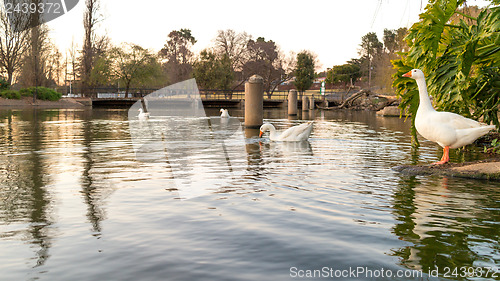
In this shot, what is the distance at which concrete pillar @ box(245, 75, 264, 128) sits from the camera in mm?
20922

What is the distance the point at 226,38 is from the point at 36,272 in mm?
78424

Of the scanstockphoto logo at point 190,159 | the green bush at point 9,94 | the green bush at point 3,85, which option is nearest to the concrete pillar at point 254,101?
the scanstockphoto logo at point 190,159

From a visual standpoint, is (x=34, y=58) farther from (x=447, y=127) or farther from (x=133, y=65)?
(x=447, y=127)

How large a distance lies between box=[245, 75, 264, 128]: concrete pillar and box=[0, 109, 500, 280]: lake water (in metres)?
10.8

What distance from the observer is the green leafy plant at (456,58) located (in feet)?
29.3

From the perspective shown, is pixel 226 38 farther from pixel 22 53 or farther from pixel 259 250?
pixel 259 250

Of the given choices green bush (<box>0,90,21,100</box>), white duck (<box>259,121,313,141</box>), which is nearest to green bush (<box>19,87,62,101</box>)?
green bush (<box>0,90,21,100</box>)

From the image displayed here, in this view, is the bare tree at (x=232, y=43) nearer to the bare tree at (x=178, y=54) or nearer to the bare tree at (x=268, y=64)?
the bare tree at (x=268, y=64)

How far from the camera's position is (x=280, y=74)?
82688 mm

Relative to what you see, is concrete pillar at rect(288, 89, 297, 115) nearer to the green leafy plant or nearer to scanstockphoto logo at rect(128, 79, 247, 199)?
scanstockphoto logo at rect(128, 79, 247, 199)

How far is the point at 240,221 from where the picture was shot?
545 cm

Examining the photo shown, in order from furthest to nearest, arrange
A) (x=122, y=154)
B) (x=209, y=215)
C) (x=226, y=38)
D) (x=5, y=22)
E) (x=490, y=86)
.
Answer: (x=226, y=38)
(x=5, y=22)
(x=122, y=154)
(x=490, y=86)
(x=209, y=215)

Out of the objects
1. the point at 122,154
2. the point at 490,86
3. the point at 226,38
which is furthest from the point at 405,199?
the point at 226,38

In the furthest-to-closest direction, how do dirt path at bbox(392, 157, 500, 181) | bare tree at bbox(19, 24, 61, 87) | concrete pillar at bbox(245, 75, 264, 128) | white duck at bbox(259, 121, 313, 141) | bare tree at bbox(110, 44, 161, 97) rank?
bare tree at bbox(110, 44, 161, 97) → bare tree at bbox(19, 24, 61, 87) → concrete pillar at bbox(245, 75, 264, 128) → white duck at bbox(259, 121, 313, 141) → dirt path at bbox(392, 157, 500, 181)
